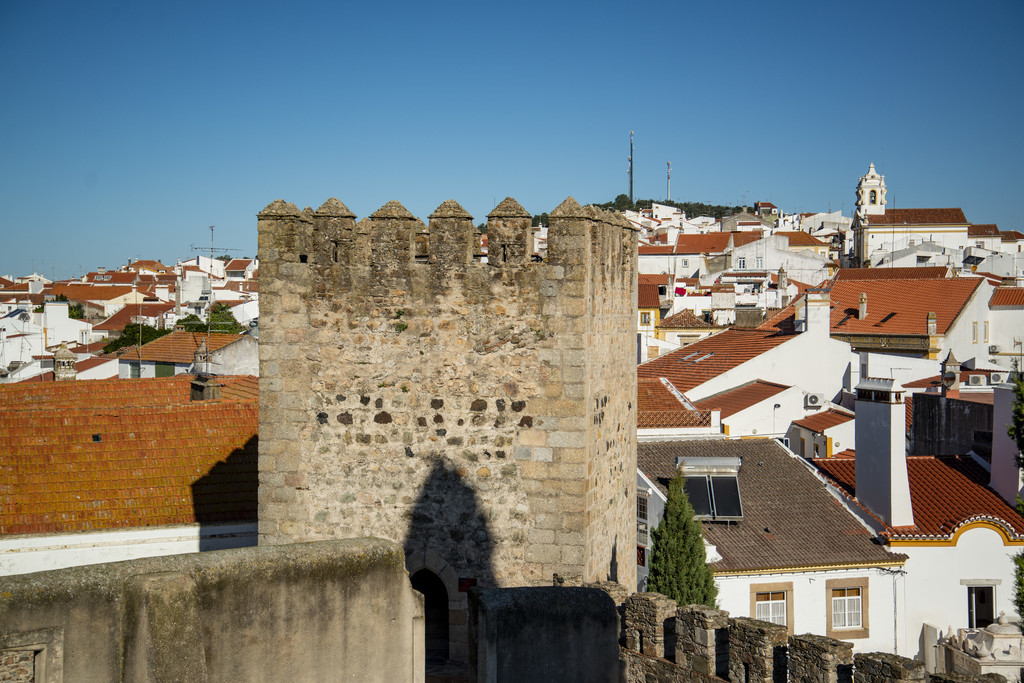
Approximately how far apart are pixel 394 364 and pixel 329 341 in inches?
23.5

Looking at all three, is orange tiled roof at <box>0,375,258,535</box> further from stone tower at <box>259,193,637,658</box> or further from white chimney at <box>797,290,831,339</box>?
white chimney at <box>797,290,831,339</box>

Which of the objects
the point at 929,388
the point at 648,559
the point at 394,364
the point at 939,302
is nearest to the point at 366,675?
the point at 394,364

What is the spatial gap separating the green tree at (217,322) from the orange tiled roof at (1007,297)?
36.2 metres

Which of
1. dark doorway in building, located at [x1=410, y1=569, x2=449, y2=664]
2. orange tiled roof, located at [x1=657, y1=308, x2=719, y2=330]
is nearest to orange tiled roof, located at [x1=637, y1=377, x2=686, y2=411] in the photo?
dark doorway in building, located at [x1=410, y1=569, x2=449, y2=664]

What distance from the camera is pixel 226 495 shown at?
13.3 m

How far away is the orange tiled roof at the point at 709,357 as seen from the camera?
2891 centimetres

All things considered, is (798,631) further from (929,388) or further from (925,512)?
(929,388)

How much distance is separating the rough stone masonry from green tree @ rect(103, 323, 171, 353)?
43.5 meters

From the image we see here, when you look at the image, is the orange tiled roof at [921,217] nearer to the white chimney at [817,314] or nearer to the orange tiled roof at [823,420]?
the white chimney at [817,314]

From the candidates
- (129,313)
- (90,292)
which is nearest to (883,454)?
(129,313)

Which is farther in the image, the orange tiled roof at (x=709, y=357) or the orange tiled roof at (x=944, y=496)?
the orange tiled roof at (x=709, y=357)

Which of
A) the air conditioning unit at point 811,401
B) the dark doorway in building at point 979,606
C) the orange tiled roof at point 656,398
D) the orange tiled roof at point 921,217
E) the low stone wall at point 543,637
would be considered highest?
the orange tiled roof at point 921,217

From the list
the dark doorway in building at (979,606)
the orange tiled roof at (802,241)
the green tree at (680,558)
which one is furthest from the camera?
the orange tiled roof at (802,241)

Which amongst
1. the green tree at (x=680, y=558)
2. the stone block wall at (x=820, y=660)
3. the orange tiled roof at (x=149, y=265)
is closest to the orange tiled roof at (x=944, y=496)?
the green tree at (x=680, y=558)
